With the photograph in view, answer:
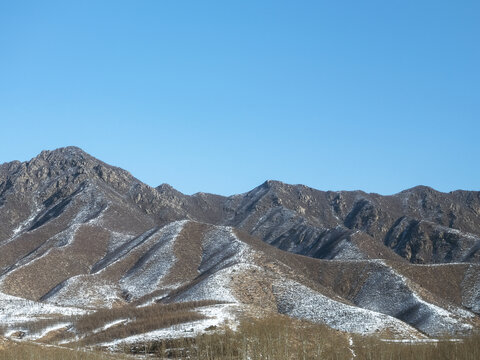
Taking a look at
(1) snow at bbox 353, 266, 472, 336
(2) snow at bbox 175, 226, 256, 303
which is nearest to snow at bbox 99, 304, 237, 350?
(2) snow at bbox 175, 226, 256, 303

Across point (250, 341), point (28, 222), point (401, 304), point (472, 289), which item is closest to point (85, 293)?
point (401, 304)

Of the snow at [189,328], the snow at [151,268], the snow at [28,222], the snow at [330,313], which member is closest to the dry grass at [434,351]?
the snow at [189,328]

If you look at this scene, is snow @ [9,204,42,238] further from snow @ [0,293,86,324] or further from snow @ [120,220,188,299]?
snow @ [0,293,86,324]

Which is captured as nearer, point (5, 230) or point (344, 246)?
point (344, 246)

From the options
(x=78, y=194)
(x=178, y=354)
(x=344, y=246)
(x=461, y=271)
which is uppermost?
(x=78, y=194)

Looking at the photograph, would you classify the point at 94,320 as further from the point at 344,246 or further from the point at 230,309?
the point at 344,246

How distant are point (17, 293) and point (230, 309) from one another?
61439mm

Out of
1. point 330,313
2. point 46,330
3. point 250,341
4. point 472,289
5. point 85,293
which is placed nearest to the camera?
point 250,341

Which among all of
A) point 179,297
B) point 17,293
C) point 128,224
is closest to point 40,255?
point 17,293

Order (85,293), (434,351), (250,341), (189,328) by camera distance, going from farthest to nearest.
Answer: (85,293) → (189,328) → (250,341) → (434,351)

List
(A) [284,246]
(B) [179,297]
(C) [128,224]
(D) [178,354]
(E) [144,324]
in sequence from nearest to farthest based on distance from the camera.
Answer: (D) [178,354], (E) [144,324], (B) [179,297], (C) [128,224], (A) [284,246]

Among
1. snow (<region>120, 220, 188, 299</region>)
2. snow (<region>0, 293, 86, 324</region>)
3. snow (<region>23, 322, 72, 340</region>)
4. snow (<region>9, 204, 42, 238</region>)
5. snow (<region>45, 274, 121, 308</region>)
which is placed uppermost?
snow (<region>9, 204, 42, 238</region>)

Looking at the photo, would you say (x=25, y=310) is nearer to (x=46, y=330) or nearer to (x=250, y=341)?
(x=46, y=330)

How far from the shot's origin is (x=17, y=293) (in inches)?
3698
